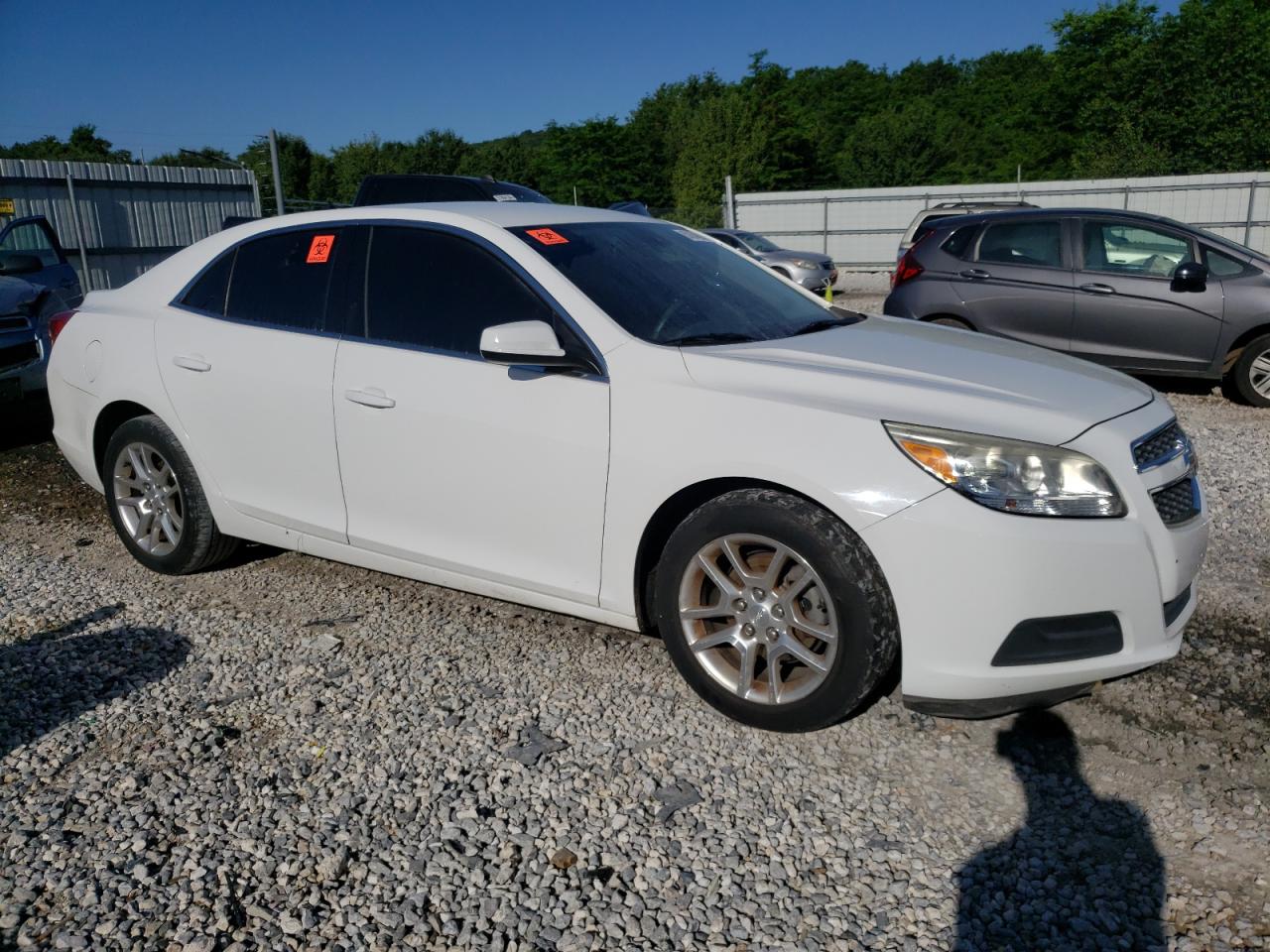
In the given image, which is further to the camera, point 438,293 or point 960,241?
point 960,241

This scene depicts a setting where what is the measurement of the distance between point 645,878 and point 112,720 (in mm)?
2006

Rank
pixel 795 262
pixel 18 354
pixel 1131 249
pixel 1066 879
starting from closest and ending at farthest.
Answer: pixel 1066 879
pixel 18 354
pixel 1131 249
pixel 795 262

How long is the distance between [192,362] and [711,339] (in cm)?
232

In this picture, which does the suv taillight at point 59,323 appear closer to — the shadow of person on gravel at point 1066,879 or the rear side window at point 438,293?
the rear side window at point 438,293

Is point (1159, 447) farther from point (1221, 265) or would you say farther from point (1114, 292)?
point (1221, 265)

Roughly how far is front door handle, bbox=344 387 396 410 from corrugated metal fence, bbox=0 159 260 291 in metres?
16.9

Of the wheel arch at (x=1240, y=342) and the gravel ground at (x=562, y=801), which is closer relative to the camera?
the gravel ground at (x=562, y=801)

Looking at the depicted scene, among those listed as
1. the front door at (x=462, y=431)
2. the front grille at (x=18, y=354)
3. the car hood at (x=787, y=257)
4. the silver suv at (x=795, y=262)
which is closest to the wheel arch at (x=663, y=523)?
the front door at (x=462, y=431)

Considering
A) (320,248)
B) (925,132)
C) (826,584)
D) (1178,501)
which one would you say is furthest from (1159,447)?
Result: (925,132)

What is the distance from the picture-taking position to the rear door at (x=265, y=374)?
4.05 m

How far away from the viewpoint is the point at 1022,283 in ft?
29.2

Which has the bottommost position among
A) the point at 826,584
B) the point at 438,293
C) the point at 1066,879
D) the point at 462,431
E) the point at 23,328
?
the point at 1066,879

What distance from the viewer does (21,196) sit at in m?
19.1

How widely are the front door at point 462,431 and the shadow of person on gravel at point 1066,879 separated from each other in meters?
1.50
